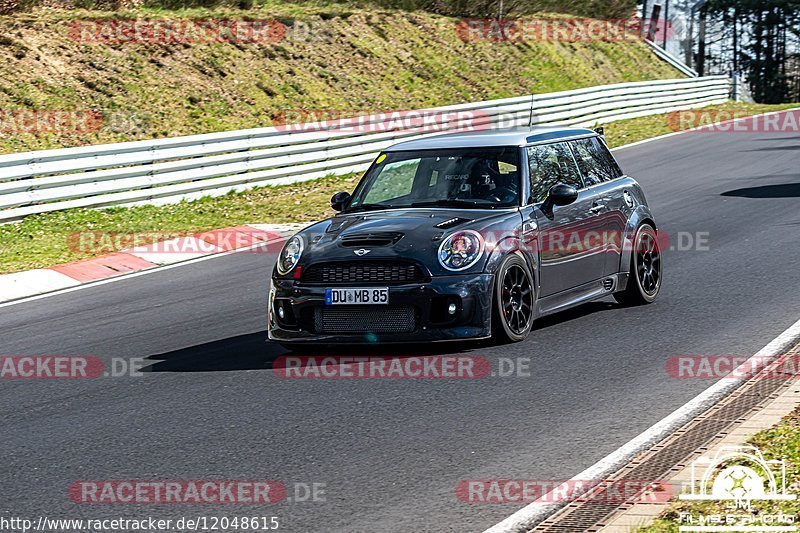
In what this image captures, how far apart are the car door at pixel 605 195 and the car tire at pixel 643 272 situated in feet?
0.86

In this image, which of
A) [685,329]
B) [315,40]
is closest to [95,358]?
[685,329]

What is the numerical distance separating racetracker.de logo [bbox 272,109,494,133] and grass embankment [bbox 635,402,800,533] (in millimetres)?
14782

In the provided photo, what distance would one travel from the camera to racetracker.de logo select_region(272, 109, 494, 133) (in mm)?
21391

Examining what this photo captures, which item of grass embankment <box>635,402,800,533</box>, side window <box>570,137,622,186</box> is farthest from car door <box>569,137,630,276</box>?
grass embankment <box>635,402,800,533</box>

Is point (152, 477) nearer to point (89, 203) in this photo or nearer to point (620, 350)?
point (620, 350)

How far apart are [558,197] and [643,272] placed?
1.75 metres

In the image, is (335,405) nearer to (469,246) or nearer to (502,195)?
(469,246)

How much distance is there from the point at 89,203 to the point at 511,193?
918cm

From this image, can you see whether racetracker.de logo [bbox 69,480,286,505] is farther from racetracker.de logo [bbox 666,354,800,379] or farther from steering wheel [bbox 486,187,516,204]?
steering wheel [bbox 486,187,516,204]

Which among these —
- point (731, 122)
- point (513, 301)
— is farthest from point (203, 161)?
point (731, 122)

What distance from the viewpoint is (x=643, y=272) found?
417 inches

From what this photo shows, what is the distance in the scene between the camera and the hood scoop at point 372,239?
28.1ft

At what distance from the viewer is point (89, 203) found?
16.8 m

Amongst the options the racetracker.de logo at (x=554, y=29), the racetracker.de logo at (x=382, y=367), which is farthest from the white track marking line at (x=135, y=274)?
the racetracker.de logo at (x=554, y=29)
